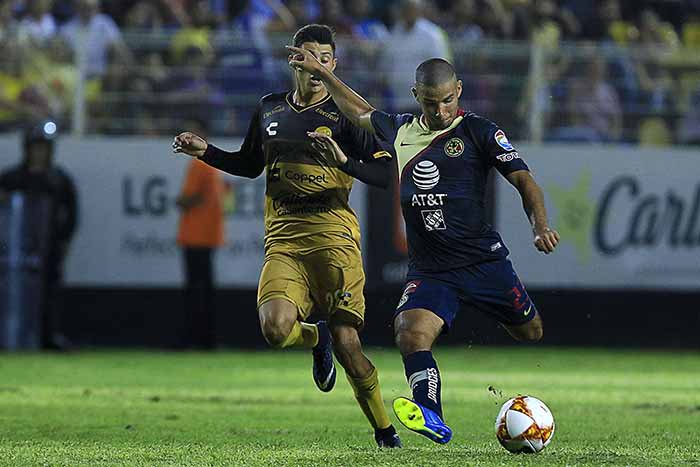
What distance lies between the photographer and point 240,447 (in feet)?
27.1

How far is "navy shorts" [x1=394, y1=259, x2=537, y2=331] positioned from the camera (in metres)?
8.13

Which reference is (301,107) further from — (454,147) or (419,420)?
(419,420)

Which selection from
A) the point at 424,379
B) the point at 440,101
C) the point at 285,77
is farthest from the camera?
the point at 285,77

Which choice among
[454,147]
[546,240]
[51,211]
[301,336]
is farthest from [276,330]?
[51,211]

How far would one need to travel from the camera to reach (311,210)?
884 centimetres

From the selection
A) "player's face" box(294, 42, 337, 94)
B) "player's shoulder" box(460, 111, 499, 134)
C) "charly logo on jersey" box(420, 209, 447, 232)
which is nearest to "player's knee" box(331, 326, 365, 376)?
"charly logo on jersey" box(420, 209, 447, 232)

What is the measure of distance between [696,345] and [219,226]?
5.87 meters

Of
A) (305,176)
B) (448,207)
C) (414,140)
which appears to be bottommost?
(448,207)

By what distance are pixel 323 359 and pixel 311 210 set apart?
0.91 meters

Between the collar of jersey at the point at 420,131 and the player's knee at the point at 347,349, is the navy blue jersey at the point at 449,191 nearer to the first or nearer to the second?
the collar of jersey at the point at 420,131

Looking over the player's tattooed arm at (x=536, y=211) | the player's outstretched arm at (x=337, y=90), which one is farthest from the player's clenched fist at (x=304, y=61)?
the player's tattooed arm at (x=536, y=211)

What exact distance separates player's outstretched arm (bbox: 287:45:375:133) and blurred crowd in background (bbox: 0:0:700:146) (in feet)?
25.3

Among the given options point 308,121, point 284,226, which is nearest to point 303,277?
point 284,226

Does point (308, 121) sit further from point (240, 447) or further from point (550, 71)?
point (550, 71)
